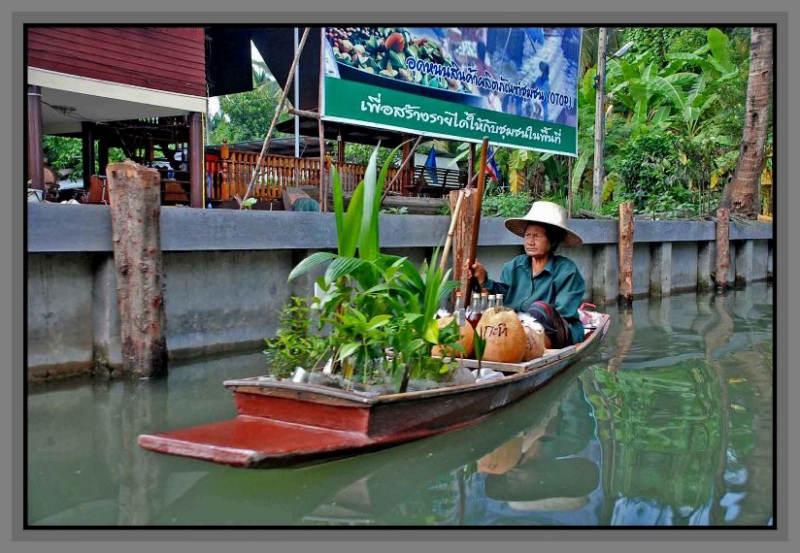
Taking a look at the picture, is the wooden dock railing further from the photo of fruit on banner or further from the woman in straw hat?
the woman in straw hat

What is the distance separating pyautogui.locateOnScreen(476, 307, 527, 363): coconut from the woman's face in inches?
47.0

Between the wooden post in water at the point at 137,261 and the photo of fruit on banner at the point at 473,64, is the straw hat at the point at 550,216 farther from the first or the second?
the photo of fruit on banner at the point at 473,64

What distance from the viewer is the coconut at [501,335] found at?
223 inches

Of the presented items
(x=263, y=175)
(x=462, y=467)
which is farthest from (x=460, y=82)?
(x=462, y=467)

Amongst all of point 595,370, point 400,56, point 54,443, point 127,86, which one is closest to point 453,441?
point 54,443

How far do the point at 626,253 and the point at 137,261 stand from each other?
Answer: 8.83 metres

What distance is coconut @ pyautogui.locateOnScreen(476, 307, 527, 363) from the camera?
567 centimetres

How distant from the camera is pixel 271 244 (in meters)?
7.88

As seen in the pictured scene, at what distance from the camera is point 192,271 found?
24.7 ft

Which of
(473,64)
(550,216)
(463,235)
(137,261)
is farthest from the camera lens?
(473,64)

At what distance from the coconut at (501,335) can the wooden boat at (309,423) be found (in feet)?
1.85

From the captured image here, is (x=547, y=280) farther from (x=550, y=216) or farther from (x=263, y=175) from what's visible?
(x=263, y=175)

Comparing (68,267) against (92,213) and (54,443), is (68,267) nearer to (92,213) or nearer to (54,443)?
(92,213)

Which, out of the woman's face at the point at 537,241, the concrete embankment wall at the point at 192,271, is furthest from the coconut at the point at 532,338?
the concrete embankment wall at the point at 192,271
